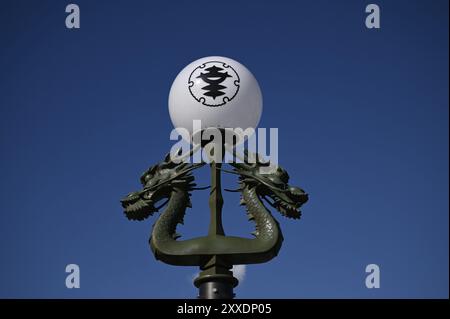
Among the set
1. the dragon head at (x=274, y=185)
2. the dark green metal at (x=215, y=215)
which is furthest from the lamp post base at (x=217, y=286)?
the dragon head at (x=274, y=185)

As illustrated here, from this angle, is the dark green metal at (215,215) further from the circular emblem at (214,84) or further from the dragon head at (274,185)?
the circular emblem at (214,84)

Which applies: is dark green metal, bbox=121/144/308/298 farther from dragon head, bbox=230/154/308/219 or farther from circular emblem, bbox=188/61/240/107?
circular emblem, bbox=188/61/240/107

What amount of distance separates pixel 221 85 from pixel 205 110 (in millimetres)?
366

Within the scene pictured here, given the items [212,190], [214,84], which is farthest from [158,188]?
[214,84]

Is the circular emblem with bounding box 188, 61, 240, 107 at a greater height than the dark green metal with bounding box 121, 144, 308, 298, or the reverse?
the circular emblem with bounding box 188, 61, 240, 107

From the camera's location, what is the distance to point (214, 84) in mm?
14008

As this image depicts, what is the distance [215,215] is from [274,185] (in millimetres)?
938

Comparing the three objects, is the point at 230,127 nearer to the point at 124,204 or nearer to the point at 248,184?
the point at 248,184

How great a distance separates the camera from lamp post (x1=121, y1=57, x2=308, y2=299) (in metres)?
13.5

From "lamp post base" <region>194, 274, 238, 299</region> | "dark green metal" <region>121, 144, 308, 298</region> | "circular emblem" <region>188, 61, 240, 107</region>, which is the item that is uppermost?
"circular emblem" <region>188, 61, 240, 107</region>

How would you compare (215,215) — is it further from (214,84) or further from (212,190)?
(214,84)

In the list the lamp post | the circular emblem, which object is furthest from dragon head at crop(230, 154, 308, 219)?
the circular emblem

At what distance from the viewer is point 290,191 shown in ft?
46.9
